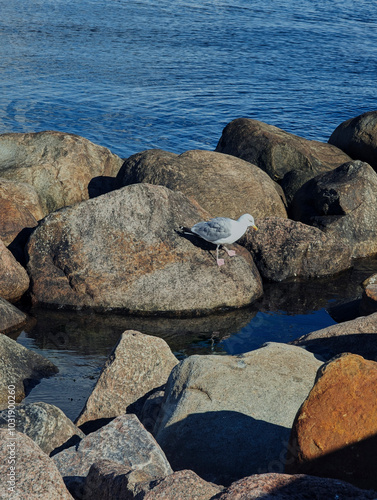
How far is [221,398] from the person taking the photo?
632 cm

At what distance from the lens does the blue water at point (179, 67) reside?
22844mm

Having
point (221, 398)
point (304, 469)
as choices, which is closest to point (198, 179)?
point (221, 398)

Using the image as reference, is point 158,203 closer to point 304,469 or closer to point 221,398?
point 221,398

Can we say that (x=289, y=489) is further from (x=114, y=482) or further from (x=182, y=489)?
(x=114, y=482)

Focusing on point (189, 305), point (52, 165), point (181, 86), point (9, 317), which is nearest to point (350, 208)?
point (189, 305)

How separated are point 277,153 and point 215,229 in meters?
5.53

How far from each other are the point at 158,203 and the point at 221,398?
5.48 meters

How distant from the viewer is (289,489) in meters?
3.84

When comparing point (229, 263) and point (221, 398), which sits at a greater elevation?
point (221, 398)

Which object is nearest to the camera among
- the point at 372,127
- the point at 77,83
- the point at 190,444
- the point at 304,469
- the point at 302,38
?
the point at 304,469

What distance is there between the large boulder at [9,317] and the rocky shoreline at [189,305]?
0.03 meters

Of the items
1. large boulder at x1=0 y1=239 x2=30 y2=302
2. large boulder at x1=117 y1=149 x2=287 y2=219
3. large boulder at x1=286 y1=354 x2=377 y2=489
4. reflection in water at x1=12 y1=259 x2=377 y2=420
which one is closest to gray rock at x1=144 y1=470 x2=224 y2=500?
large boulder at x1=286 y1=354 x2=377 y2=489

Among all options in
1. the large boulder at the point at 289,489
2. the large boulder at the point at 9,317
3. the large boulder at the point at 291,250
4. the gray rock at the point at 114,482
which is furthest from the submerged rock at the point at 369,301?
the large boulder at the point at 289,489

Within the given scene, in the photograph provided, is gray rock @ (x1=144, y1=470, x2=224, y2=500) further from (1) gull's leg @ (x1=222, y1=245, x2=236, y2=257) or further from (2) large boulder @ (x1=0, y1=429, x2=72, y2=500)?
(1) gull's leg @ (x1=222, y1=245, x2=236, y2=257)
